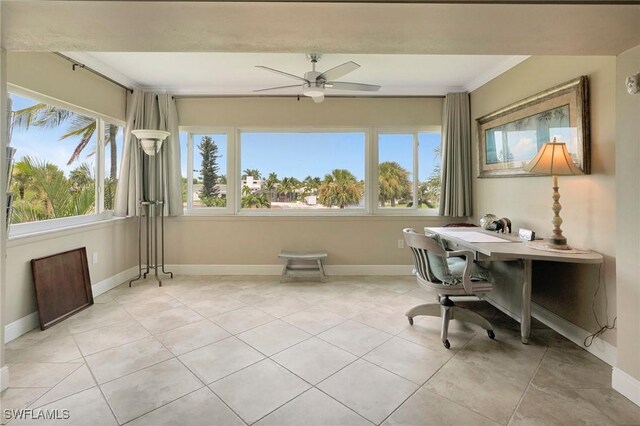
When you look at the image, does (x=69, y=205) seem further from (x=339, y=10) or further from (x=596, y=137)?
(x=596, y=137)

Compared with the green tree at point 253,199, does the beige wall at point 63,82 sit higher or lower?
higher

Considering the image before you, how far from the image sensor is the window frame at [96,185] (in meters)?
2.60

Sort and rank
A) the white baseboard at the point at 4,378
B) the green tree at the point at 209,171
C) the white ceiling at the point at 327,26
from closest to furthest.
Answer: the white ceiling at the point at 327,26, the white baseboard at the point at 4,378, the green tree at the point at 209,171

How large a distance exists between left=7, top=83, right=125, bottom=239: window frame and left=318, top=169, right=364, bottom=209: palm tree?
8.89 feet

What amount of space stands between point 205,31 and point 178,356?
2.06 metres

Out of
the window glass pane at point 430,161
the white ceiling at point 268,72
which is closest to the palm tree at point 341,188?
the window glass pane at point 430,161

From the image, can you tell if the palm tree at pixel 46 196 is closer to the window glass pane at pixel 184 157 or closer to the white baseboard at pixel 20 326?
the white baseboard at pixel 20 326

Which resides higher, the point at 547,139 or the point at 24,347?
the point at 547,139

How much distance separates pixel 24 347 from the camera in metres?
2.30

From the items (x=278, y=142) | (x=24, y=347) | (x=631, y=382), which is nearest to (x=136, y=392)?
(x=24, y=347)

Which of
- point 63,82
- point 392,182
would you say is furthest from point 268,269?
point 63,82

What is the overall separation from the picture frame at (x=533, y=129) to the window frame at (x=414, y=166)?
794 mm

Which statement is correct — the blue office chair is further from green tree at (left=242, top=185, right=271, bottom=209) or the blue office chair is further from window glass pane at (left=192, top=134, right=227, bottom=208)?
window glass pane at (left=192, top=134, right=227, bottom=208)

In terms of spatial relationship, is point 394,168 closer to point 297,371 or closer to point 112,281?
point 297,371
